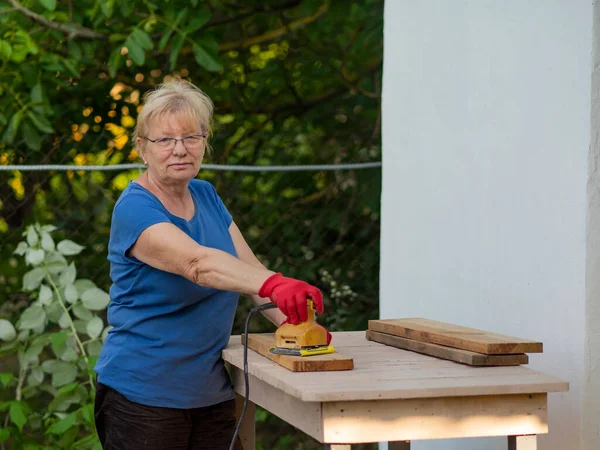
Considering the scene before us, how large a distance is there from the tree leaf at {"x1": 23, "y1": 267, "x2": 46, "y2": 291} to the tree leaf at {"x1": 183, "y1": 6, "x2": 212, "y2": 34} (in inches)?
48.5

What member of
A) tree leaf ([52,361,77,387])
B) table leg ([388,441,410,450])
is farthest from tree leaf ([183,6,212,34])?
table leg ([388,441,410,450])

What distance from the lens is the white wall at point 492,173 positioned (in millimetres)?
2461

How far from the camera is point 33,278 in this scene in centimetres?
411

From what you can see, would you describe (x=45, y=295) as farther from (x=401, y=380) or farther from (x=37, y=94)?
(x=401, y=380)

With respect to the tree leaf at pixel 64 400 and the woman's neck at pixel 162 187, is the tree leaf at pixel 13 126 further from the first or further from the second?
the woman's neck at pixel 162 187

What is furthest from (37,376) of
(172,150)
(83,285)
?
(172,150)

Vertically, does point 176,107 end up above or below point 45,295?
above

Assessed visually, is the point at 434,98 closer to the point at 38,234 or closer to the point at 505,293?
the point at 505,293

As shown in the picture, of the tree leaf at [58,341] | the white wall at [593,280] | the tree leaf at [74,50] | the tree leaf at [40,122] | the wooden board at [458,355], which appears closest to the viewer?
the wooden board at [458,355]

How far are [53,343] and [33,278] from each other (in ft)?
1.00

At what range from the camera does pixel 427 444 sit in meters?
3.19

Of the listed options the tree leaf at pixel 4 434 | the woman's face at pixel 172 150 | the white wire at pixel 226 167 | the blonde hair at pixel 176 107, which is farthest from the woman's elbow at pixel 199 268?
the tree leaf at pixel 4 434

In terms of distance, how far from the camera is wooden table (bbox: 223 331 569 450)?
196 cm

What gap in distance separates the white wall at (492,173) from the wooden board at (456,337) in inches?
8.5
